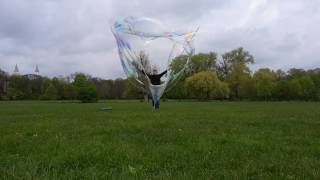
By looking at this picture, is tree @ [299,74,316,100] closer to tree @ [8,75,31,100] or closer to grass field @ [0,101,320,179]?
tree @ [8,75,31,100]

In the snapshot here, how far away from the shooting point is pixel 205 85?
118 meters

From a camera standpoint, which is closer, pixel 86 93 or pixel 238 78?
pixel 86 93

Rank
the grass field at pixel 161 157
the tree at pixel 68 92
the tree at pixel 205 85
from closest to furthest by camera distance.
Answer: the grass field at pixel 161 157
the tree at pixel 205 85
the tree at pixel 68 92

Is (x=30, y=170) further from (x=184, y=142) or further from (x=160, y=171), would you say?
(x=184, y=142)

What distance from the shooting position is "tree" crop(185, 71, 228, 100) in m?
118

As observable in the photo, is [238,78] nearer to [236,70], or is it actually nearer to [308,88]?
[236,70]

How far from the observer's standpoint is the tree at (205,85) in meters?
118

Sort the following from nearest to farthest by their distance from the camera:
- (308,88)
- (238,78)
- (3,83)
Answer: (238,78) < (308,88) < (3,83)

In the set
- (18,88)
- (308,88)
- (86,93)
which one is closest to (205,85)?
(86,93)

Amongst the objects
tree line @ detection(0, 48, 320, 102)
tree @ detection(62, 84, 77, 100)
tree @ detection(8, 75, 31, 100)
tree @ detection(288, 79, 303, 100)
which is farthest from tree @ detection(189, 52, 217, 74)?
tree @ detection(8, 75, 31, 100)

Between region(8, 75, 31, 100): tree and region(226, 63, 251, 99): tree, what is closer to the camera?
region(226, 63, 251, 99): tree

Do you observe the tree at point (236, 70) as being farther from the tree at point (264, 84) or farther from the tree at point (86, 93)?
the tree at point (86, 93)

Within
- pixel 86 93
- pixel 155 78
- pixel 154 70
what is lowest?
pixel 155 78

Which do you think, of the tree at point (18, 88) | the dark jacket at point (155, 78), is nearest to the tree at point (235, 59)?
the tree at point (18, 88)
